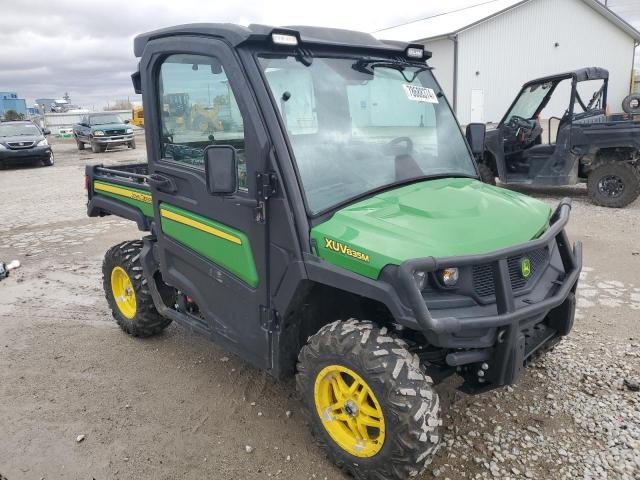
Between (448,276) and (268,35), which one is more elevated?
(268,35)

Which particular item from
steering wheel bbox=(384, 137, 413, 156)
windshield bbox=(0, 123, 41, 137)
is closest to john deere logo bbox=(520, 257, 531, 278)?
steering wheel bbox=(384, 137, 413, 156)

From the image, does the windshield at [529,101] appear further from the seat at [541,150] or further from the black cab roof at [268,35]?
the black cab roof at [268,35]

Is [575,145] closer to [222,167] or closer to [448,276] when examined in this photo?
[448,276]

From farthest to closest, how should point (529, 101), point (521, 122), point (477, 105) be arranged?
point (477, 105) → point (521, 122) → point (529, 101)

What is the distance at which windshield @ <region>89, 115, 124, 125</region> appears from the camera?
2199 centimetres

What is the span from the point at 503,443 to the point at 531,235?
3.94 feet

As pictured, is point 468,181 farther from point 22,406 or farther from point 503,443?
Result: point 22,406

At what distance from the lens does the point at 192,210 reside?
323 cm

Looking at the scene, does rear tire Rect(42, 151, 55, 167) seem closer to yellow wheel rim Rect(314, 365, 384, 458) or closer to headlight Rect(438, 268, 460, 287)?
yellow wheel rim Rect(314, 365, 384, 458)

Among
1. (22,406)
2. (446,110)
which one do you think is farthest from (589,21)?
(22,406)

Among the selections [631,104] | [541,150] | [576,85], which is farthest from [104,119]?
[631,104]

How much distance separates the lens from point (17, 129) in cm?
1811

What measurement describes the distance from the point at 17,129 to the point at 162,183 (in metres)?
17.8

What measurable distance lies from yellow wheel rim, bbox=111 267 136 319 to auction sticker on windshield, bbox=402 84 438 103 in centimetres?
270
